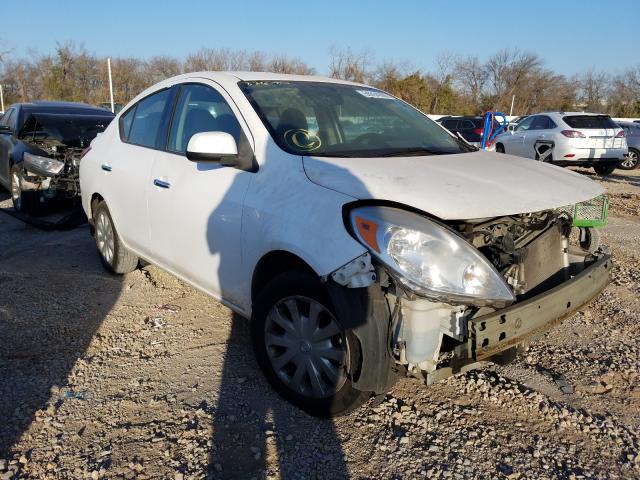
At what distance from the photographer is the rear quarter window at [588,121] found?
43.0 ft

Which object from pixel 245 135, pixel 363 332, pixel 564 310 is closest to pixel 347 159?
pixel 245 135

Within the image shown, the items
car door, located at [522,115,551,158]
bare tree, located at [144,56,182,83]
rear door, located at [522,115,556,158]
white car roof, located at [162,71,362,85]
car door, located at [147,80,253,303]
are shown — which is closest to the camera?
car door, located at [147,80,253,303]

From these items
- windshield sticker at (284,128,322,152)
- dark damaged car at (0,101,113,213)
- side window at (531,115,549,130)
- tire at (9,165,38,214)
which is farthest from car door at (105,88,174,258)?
side window at (531,115,549,130)

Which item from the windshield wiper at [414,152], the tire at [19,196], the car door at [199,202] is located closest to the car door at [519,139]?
the tire at [19,196]

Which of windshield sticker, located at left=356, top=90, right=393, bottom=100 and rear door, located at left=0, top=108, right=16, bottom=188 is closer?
windshield sticker, located at left=356, top=90, right=393, bottom=100

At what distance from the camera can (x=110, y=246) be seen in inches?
194

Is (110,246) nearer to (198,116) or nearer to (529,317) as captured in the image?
(198,116)

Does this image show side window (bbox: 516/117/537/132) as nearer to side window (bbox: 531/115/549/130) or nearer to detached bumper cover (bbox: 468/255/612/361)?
side window (bbox: 531/115/549/130)

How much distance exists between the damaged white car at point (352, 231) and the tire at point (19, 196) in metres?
4.36

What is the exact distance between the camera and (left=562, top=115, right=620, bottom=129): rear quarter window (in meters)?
13.1

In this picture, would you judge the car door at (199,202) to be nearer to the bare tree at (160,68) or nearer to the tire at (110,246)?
the tire at (110,246)

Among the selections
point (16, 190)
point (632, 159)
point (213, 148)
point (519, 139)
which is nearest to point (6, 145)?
point (16, 190)

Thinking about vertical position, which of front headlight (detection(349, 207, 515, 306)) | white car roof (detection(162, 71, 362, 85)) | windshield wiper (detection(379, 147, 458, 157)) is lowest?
front headlight (detection(349, 207, 515, 306))

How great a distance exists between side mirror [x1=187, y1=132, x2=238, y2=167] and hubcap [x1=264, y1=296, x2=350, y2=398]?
90cm
